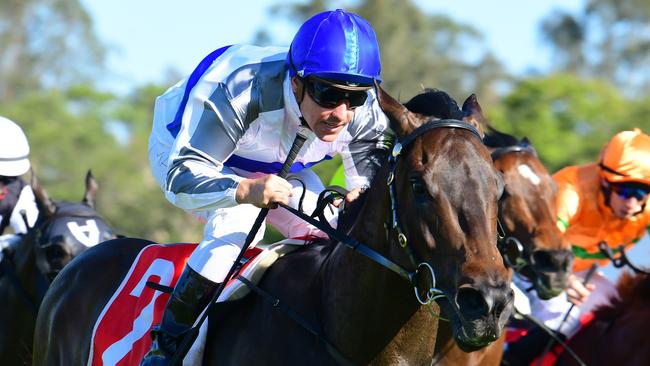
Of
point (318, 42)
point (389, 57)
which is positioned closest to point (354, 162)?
point (318, 42)

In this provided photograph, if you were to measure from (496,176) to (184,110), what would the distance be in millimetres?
1539

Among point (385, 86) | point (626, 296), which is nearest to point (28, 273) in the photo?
point (626, 296)

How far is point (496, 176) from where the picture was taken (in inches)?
147

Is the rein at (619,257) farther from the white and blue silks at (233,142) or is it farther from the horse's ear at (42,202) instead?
the horse's ear at (42,202)

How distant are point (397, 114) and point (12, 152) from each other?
13.5 feet

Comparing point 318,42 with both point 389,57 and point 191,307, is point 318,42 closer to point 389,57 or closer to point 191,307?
point 191,307

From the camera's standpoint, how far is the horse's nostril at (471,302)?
3432 millimetres

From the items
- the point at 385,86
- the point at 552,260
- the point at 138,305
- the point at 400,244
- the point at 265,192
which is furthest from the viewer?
the point at 385,86

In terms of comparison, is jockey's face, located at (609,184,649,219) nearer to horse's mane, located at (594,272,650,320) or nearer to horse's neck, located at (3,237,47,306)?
horse's mane, located at (594,272,650,320)

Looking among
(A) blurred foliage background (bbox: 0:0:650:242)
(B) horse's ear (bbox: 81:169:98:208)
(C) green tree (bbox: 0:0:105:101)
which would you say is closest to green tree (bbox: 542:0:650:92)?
(A) blurred foliage background (bbox: 0:0:650:242)

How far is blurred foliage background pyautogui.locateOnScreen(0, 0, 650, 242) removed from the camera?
24.5 meters

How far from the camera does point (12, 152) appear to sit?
727 centimetres

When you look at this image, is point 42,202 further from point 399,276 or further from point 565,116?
point 565,116

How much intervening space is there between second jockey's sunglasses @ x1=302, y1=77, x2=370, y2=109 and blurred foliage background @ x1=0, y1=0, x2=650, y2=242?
7756 mm
